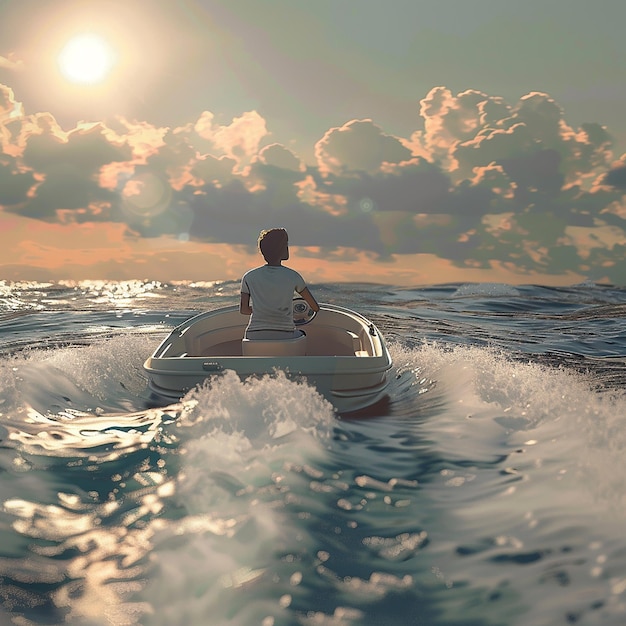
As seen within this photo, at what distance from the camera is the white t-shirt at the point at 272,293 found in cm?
628

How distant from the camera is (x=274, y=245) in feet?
20.3

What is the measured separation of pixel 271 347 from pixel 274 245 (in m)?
1.17

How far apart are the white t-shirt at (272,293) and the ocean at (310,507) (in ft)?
3.19

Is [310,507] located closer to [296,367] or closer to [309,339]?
[296,367]

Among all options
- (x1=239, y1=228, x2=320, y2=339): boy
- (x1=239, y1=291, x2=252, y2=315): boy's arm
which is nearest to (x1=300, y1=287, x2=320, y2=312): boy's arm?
(x1=239, y1=228, x2=320, y2=339): boy

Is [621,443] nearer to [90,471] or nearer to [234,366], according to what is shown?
[234,366]

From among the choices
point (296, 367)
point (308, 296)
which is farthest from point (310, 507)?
point (308, 296)

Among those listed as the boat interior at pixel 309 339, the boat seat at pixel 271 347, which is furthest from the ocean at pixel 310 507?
the boat interior at pixel 309 339

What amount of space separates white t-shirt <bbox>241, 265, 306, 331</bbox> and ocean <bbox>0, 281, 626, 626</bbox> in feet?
3.19

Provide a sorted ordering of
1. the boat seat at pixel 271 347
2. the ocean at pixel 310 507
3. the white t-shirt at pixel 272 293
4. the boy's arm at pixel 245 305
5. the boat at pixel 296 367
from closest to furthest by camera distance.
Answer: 1. the ocean at pixel 310 507
2. the boat at pixel 296 367
3. the white t-shirt at pixel 272 293
4. the boat seat at pixel 271 347
5. the boy's arm at pixel 245 305

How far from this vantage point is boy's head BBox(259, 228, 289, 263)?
616 cm

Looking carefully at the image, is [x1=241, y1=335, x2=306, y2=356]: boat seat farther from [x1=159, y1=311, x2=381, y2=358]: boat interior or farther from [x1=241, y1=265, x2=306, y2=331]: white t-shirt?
[x1=159, y1=311, x2=381, y2=358]: boat interior

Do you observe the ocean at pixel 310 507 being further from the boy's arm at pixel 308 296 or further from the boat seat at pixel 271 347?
the boy's arm at pixel 308 296

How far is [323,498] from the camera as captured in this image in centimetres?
415
